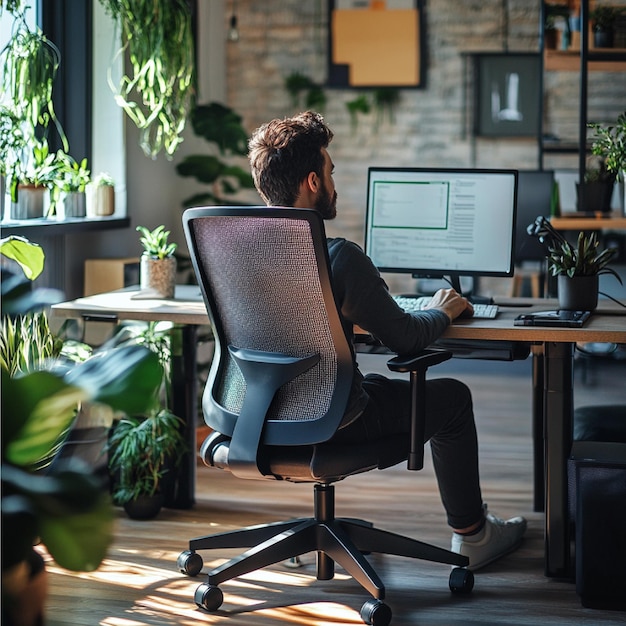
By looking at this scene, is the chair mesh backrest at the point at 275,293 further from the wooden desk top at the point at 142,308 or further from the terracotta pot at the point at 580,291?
the terracotta pot at the point at 580,291

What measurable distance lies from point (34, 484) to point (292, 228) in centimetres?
134

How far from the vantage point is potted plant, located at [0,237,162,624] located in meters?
1.12

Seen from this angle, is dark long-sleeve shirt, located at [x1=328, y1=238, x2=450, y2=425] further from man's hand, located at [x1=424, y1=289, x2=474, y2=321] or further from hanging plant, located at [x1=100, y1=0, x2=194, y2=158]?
hanging plant, located at [x1=100, y1=0, x2=194, y2=158]

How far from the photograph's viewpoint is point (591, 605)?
8.70 ft

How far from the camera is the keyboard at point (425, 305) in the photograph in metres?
2.95

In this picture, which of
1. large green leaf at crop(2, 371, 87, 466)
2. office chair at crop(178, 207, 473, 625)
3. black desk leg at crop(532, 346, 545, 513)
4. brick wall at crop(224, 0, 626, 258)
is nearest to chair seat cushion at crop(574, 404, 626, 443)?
black desk leg at crop(532, 346, 545, 513)

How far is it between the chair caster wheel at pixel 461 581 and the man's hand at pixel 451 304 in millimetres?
661

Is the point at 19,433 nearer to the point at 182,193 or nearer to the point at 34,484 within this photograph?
the point at 34,484

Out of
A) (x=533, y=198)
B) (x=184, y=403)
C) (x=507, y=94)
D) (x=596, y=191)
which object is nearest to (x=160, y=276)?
(x=184, y=403)

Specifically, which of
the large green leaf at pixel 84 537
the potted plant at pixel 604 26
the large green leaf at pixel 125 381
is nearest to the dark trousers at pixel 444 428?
the large green leaf at pixel 125 381

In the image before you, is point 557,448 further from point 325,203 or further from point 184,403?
point 184,403

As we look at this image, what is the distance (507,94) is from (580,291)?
352 cm

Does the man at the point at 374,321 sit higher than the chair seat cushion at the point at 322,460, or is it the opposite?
the man at the point at 374,321

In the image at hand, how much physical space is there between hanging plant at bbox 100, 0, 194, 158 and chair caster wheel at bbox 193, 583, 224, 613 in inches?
83.6
